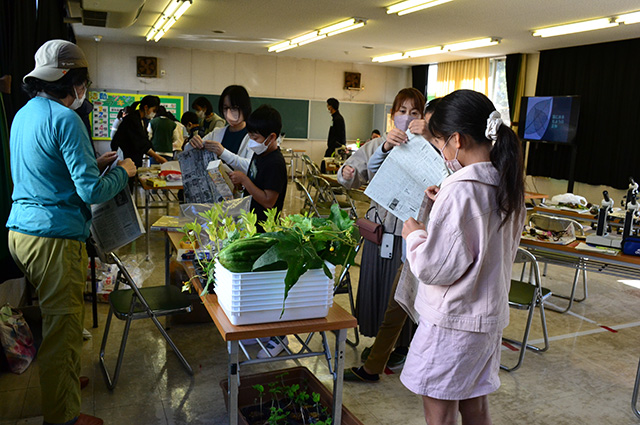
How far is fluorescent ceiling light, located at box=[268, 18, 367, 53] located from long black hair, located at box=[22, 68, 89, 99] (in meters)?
6.01

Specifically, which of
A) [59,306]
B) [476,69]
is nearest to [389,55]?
[476,69]

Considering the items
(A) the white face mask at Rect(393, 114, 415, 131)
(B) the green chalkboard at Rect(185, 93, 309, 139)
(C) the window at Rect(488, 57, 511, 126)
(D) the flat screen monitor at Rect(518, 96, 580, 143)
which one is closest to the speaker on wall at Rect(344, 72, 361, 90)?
(B) the green chalkboard at Rect(185, 93, 309, 139)

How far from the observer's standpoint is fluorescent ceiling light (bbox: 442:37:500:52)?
347 inches

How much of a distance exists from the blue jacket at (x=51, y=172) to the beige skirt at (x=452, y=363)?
139 centimetres

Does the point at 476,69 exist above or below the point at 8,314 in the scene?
above

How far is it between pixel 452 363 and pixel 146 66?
11.7 m

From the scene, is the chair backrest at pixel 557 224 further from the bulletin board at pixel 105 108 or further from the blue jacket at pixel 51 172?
the bulletin board at pixel 105 108

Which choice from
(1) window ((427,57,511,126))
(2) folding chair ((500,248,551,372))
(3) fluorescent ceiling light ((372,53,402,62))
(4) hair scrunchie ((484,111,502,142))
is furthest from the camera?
(3) fluorescent ceiling light ((372,53,402,62))

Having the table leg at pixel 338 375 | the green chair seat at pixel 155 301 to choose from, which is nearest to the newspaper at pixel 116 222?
the green chair seat at pixel 155 301

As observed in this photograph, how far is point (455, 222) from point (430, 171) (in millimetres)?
824

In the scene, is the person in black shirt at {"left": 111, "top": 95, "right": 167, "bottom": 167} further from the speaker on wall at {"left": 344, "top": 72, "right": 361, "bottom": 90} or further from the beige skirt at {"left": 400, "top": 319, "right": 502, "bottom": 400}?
the speaker on wall at {"left": 344, "top": 72, "right": 361, "bottom": 90}

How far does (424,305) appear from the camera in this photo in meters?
1.67

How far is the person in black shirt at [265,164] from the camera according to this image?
2.92m

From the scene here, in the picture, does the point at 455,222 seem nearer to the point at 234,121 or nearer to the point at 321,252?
the point at 321,252
